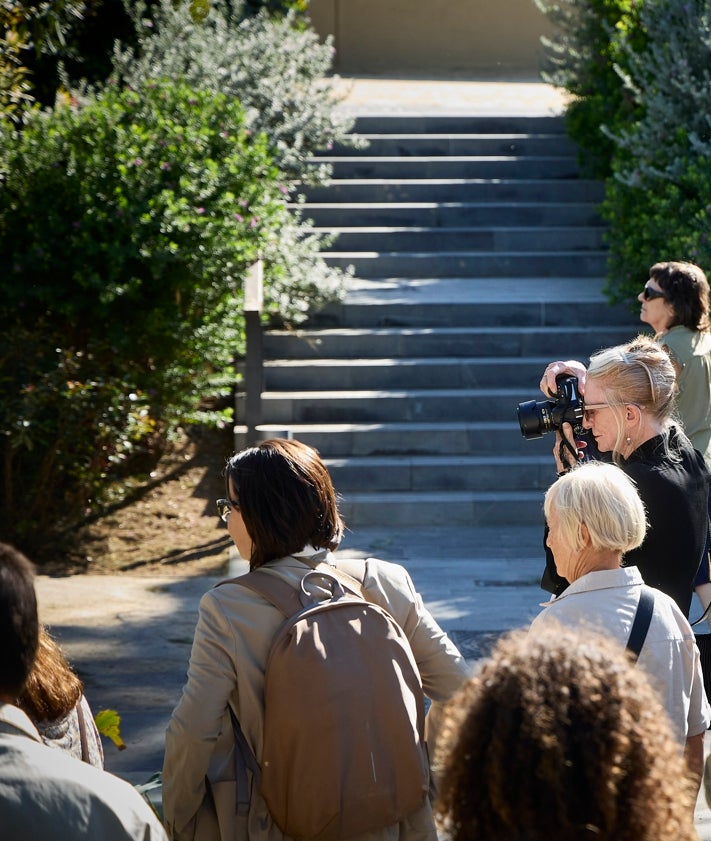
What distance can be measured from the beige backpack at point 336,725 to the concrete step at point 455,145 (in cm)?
989

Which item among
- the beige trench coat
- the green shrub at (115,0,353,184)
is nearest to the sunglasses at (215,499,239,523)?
the beige trench coat

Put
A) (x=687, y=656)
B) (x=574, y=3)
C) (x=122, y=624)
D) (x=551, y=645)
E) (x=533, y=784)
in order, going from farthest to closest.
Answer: (x=574, y=3), (x=122, y=624), (x=687, y=656), (x=551, y=645), (x=533, y=784)

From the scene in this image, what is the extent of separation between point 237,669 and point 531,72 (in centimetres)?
1586

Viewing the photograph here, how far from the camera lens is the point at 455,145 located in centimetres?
1199

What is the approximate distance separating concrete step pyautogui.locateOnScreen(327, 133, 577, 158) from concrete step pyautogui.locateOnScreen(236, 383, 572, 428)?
4124mm

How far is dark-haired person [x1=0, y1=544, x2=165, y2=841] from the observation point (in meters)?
1.62

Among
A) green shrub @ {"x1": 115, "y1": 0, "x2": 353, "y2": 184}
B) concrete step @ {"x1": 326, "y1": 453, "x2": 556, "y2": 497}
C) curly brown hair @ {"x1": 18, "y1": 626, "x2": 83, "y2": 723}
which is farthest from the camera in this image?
green shrub @ {"x1": 115, "y1": 0, "x2": 353, "y2": 184}

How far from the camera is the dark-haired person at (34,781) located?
162cm

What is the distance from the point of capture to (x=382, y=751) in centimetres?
242

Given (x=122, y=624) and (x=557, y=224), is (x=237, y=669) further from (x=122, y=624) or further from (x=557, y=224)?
(x=557, y=224)

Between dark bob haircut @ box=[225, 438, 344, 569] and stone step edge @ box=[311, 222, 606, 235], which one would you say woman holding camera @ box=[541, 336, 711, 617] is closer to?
dark bob haircut @ box=[225, 438, 344, 569]

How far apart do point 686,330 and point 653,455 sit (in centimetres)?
155

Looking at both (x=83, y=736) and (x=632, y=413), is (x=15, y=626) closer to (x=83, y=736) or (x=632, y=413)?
(x=83, y=736)

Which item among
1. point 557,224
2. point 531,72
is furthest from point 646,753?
point 531,72
